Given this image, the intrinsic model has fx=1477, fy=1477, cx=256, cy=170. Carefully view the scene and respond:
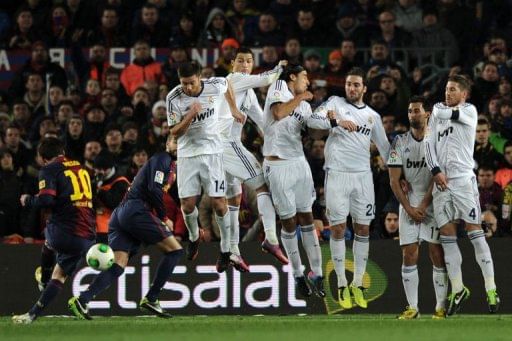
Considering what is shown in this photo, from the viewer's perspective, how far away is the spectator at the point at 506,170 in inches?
813

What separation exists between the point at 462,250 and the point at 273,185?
3.24 meters

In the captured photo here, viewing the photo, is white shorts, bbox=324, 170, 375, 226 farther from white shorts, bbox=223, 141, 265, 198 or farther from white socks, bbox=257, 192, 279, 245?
white shorts, bbox=223, 141, 265, 198

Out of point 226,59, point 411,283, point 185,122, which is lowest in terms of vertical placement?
point 411,283

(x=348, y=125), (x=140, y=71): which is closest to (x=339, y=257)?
(x=348, y=125)

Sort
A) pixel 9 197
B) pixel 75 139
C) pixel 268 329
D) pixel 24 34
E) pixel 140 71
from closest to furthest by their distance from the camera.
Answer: pixel 268 329
pixel 9 197
pixel 75 139
pixel 140 71
pixel 24 34

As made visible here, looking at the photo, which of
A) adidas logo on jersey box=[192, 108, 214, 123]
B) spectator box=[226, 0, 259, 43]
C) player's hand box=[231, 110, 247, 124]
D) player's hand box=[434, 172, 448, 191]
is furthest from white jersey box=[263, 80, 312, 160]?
spectator box=[226, 0, 259, 43]

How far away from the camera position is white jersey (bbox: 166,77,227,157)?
1711 cm

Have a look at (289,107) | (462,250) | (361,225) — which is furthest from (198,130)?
(462,250)

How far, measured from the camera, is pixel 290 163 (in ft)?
58.9

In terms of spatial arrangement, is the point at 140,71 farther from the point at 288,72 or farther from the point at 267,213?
the point at 267,213

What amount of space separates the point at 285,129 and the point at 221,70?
5019mm

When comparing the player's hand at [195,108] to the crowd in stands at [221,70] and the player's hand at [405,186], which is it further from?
the crowd in stands at [221,70]

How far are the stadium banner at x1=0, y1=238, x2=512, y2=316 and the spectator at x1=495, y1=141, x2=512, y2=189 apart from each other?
4.98ft

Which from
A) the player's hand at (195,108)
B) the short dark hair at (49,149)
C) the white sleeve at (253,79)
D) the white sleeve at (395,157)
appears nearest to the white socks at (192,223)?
the player's hand at (195,108)
